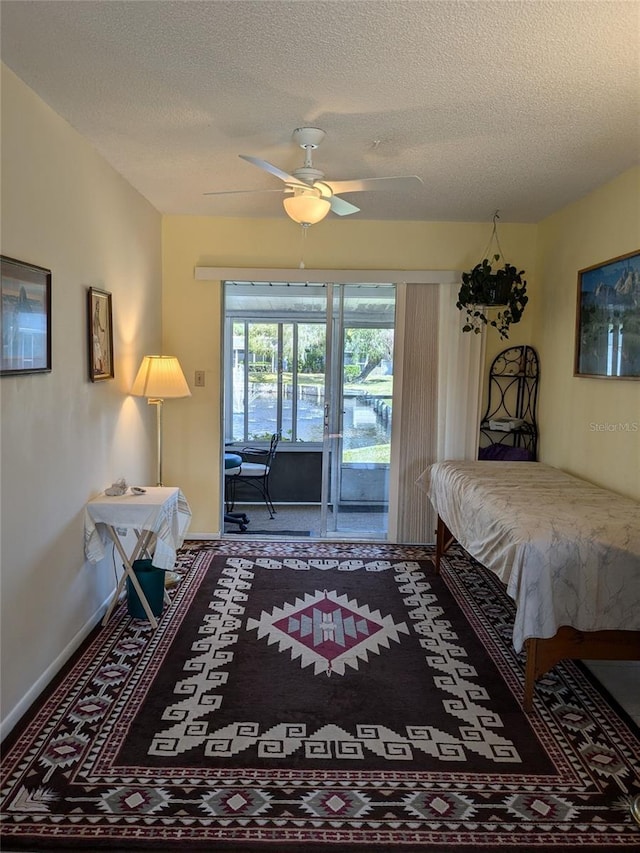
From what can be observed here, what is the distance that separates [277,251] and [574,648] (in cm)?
340

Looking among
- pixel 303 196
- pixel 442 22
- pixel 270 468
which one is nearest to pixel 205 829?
pixel 303 196

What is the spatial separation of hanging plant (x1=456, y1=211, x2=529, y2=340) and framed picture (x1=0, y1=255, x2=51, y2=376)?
2.81m

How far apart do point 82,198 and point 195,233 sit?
1676 mm

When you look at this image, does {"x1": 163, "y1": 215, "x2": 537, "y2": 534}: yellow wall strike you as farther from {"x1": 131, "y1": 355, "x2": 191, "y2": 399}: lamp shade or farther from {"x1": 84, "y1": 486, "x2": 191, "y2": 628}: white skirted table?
{"x1": 84, "y1": 486, "x2": 191, "y2": 628}: white skirted table

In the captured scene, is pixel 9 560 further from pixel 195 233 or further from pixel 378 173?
pixel 195 233

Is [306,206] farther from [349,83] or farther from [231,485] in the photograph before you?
[231,485]

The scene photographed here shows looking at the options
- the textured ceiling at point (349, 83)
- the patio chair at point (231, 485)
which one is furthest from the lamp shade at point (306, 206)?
the patio chair at point (231, 485)

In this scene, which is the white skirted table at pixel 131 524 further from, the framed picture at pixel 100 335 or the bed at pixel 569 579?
the bed at pixel 569 579

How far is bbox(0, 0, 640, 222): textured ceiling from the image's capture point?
1.88 meters

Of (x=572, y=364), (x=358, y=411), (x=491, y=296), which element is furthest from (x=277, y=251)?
(x=572, y=364)

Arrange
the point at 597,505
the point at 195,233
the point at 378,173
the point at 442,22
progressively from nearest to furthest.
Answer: the point at 442,22
the point at 597,505
the point at 378,173
the point at 195,233

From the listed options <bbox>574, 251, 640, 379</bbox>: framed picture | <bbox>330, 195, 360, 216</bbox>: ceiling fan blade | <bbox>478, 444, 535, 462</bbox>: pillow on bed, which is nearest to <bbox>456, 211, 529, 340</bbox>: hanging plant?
<bbox>574, 251, 640, 379</bbox>: framed picture

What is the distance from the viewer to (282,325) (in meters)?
6.36

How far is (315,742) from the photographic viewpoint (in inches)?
92.1
